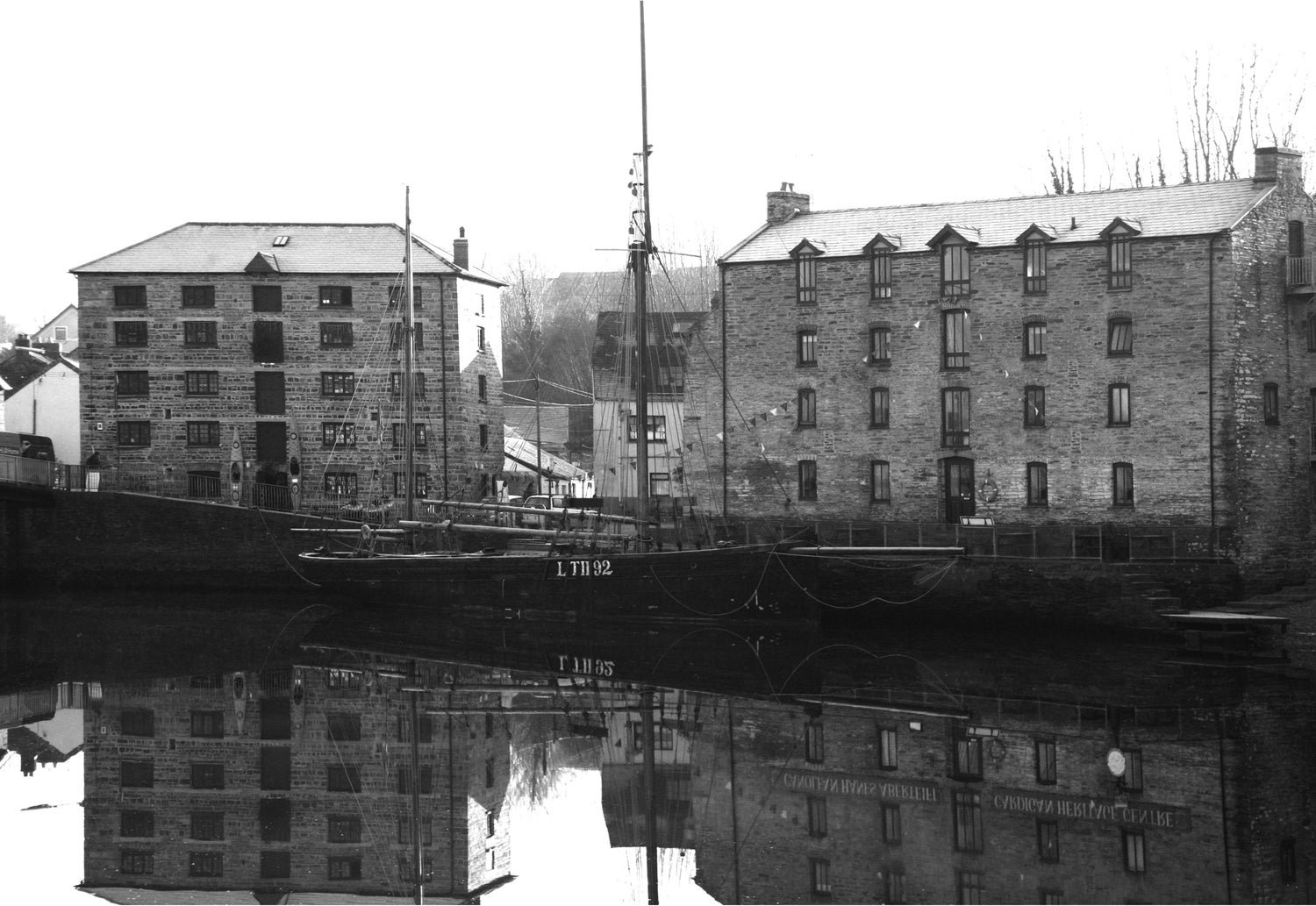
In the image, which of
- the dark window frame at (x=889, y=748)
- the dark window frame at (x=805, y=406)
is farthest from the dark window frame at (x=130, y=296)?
the dark window frame at (x=889, y=748)

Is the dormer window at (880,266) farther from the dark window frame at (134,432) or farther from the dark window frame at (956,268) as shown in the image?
the dark window frame at (134,432)

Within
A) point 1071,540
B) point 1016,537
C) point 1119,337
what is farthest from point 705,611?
point 1119,337

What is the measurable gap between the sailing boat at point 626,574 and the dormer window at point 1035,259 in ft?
31.4

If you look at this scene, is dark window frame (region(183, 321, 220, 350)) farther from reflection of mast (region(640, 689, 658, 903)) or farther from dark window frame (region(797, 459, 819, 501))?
reflection of mast (region(640, 689, 658, 903))

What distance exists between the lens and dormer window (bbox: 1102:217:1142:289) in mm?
41094

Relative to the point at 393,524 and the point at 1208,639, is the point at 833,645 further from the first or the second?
the point at 393,524

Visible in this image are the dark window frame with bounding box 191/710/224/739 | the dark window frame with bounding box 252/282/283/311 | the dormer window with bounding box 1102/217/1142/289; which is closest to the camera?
the dark window frame with bounding box 191/710/224/739

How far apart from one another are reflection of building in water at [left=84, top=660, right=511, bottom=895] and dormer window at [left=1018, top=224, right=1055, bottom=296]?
70.5 feet

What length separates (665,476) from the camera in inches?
2106

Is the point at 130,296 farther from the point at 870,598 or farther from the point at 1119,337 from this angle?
the point at 1119,337

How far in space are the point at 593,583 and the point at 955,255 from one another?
575 inches

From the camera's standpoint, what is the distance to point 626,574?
38000mm

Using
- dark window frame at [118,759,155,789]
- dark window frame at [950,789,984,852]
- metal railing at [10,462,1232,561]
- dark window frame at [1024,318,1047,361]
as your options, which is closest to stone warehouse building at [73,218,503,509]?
metal railing at [10,462,1232,561]

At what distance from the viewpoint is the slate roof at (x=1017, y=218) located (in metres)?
41.2
